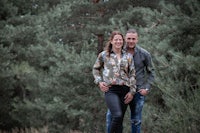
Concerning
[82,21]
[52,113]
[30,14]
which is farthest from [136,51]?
[30,14]

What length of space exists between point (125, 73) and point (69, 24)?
922 cm

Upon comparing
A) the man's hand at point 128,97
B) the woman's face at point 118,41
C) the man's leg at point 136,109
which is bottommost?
Answer: the man's leg at point 136,109

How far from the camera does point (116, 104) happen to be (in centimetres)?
538

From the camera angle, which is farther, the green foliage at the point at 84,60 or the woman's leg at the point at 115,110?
the green foliage at the point at 84,60

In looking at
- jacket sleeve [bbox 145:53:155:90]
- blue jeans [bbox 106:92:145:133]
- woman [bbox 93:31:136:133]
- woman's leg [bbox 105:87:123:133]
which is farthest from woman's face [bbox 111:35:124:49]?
blue jeans [bbox 106:92:145:133]

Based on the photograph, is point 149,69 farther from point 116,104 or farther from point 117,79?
point 116,104

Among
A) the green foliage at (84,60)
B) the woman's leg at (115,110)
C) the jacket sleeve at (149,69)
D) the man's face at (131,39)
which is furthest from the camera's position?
the green foliage at (84,60)

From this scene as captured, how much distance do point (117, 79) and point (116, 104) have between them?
379 mm

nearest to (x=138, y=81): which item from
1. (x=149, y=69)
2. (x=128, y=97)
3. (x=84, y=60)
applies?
(x=149, y=69)

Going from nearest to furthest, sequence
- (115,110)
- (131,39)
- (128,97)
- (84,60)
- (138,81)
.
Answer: (115,110) < (128,97) < (131,39) < (138,81) < (84,60)

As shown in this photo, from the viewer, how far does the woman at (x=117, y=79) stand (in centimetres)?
539

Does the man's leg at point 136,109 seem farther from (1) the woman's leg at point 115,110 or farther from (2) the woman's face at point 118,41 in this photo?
(2) the woman's face at point 118,41

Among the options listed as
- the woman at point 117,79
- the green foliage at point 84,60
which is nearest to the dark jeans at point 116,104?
the woman at point 117,79

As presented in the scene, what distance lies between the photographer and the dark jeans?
5.37 meters
